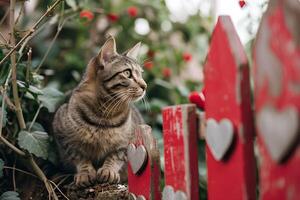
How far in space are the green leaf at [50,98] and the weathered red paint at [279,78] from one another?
4.19 ft

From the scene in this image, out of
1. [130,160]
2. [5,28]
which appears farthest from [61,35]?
[130,160]

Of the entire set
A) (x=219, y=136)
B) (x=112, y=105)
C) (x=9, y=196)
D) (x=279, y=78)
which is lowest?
(x=9, y=196)

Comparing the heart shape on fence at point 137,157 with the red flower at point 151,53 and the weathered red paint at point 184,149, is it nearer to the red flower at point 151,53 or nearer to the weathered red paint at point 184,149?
the weathered red paint at point 184,149

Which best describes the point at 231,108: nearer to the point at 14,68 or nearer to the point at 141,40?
the point at 14,68

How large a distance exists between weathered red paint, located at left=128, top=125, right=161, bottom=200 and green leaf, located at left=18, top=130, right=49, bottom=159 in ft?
1.59

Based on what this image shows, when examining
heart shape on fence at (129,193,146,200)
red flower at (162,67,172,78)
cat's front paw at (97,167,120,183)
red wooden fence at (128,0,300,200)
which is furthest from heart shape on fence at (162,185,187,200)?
red flower at (162,67,172,78)

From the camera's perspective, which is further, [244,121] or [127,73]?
[127,73]

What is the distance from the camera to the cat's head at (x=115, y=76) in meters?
1.89

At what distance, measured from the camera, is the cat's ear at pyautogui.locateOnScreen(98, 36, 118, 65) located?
1.94 meters

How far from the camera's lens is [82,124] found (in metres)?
1.91

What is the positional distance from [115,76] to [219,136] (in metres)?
0.95

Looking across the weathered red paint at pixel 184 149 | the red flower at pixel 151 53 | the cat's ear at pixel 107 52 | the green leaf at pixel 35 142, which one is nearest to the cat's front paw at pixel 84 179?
the green leaf at pixel 35 142

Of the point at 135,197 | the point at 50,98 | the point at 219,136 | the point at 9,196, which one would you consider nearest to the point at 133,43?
the point at 50,98

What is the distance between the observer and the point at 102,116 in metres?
1.91
